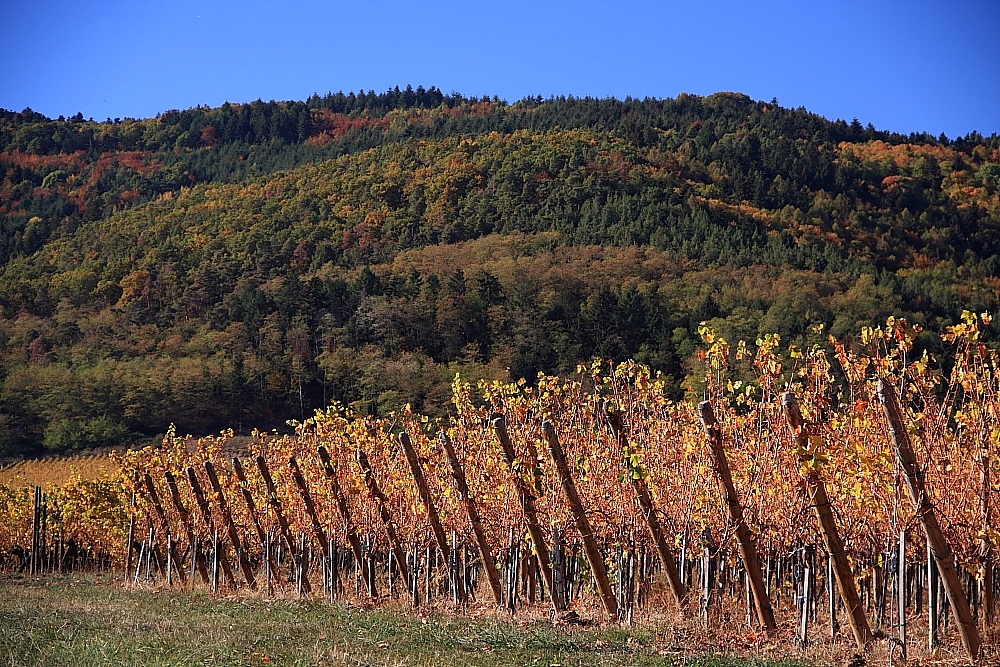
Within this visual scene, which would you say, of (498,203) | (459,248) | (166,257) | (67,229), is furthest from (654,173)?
(67,229)

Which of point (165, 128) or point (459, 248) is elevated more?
point (165, 128)

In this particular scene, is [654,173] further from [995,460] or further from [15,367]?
[995,460]

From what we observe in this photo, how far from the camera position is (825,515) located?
7.23 metres

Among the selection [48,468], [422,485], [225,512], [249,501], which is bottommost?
[225,512]

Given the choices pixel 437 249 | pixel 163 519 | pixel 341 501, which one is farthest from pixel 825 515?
pixel 437 249

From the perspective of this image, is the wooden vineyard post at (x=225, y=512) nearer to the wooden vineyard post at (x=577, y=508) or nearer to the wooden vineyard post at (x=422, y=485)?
the wooden vineyard post at (x=422, y=485)

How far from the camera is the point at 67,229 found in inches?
3829

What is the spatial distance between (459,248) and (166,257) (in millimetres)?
25718

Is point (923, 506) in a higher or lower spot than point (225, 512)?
higher

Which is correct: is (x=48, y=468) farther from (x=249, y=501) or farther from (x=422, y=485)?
(x=422, y=485)

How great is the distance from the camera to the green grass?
7281mm

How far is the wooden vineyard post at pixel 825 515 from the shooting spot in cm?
684

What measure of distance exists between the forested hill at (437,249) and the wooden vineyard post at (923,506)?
37.1 m

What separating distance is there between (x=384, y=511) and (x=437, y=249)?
7463 centimetres
